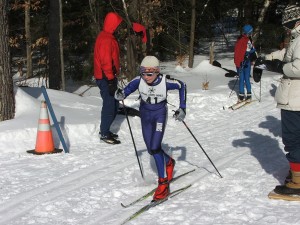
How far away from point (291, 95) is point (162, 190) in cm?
178

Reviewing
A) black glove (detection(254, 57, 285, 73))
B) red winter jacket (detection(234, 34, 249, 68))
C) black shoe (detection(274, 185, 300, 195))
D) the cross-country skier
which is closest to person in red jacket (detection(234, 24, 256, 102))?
red winter jacket (detection(234, 34, 249, 68))

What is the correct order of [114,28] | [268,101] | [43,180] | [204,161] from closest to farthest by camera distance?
1. [43,180]
2. [204,161]
3. [114,28]
4. [268,101]

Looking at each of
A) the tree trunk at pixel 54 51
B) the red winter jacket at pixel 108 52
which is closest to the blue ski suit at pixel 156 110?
the red winter jacket at pixel 108 52

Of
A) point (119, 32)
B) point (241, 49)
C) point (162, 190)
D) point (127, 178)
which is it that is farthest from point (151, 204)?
point (119, 32)

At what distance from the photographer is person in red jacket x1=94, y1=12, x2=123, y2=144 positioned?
788 cm

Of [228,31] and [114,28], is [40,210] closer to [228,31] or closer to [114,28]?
[114,28]

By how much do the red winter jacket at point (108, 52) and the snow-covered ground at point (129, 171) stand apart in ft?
4.04

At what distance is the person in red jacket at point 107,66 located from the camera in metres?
7.88

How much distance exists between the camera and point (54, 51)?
586 inches

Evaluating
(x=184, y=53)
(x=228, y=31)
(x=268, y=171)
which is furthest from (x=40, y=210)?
(x=228, y=31)

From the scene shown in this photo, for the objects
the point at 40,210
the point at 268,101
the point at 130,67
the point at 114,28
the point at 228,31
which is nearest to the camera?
the point at 40,210

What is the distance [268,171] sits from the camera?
20.4ft

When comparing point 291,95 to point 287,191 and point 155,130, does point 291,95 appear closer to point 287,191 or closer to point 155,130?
point 287,191

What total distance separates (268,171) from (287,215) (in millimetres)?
1654
